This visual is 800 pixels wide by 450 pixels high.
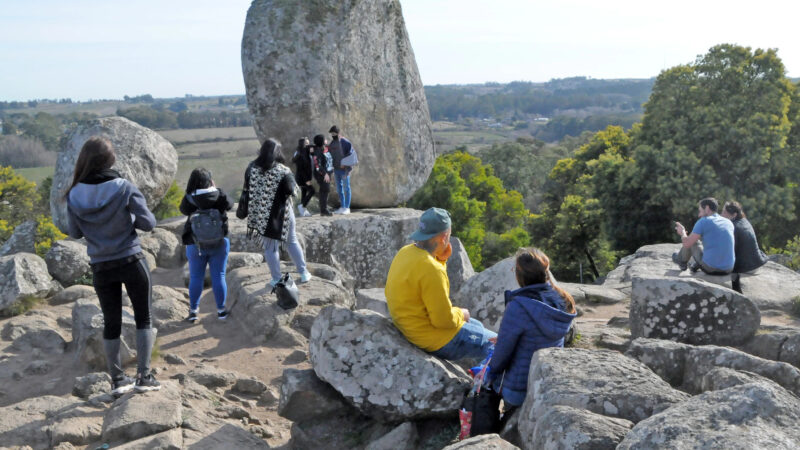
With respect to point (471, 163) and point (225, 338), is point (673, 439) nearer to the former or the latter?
point (225, 338)

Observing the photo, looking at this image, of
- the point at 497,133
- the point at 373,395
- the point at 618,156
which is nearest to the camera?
the point at 373,395

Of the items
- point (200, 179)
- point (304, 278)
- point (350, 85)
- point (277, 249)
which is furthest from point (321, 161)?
point (200, 179)

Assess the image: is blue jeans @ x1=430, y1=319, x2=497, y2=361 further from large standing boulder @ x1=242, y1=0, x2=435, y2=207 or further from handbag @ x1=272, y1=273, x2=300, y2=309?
large standing boulder @ x1=242, y1=0, x2=435, y2=207

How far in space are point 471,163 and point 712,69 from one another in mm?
19113

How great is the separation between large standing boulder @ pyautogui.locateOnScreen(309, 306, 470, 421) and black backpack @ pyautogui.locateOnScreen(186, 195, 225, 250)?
9.72 ft

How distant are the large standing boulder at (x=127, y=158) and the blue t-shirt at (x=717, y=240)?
36.3 feet

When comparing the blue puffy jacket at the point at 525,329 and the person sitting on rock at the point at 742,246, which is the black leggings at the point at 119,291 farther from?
the person sitting on rock at the point at 742,246

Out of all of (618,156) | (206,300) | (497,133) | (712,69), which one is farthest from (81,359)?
(497,133)

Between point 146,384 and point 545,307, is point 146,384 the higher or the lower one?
the lower one

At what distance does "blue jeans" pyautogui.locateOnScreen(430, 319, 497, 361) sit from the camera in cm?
630

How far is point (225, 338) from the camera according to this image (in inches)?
363

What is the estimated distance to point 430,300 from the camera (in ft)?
19.5

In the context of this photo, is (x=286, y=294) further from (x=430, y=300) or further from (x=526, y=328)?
(x=526, y=328)

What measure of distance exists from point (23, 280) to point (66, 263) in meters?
1.31
